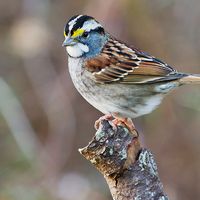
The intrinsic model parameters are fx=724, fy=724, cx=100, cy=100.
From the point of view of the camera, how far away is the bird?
4.20 m

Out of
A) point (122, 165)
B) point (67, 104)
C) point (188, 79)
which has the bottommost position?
point (67, 104)

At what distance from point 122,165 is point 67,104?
122 inches

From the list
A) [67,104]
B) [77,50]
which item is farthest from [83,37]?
[67,104]

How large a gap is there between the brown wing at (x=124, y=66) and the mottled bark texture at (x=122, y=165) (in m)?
1.10

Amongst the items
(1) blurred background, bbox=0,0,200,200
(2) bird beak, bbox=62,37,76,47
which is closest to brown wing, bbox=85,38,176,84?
(2) bird beak, bbox=62,37,76,47

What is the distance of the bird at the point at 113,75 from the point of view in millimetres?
4195

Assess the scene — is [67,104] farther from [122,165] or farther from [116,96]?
[122,165]

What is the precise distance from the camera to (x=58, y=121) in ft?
20.0

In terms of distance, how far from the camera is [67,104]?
619 cm

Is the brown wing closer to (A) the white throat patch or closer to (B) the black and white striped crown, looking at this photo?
(A) the white throat patch

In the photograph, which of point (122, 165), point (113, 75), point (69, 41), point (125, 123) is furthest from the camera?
point (113, 75)

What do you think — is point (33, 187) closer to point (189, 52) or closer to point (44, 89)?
point (44, 89)

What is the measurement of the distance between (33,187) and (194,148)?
1.67 meters

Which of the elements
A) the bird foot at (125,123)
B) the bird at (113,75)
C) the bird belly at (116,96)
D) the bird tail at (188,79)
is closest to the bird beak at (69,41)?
the bird at (113,75)
